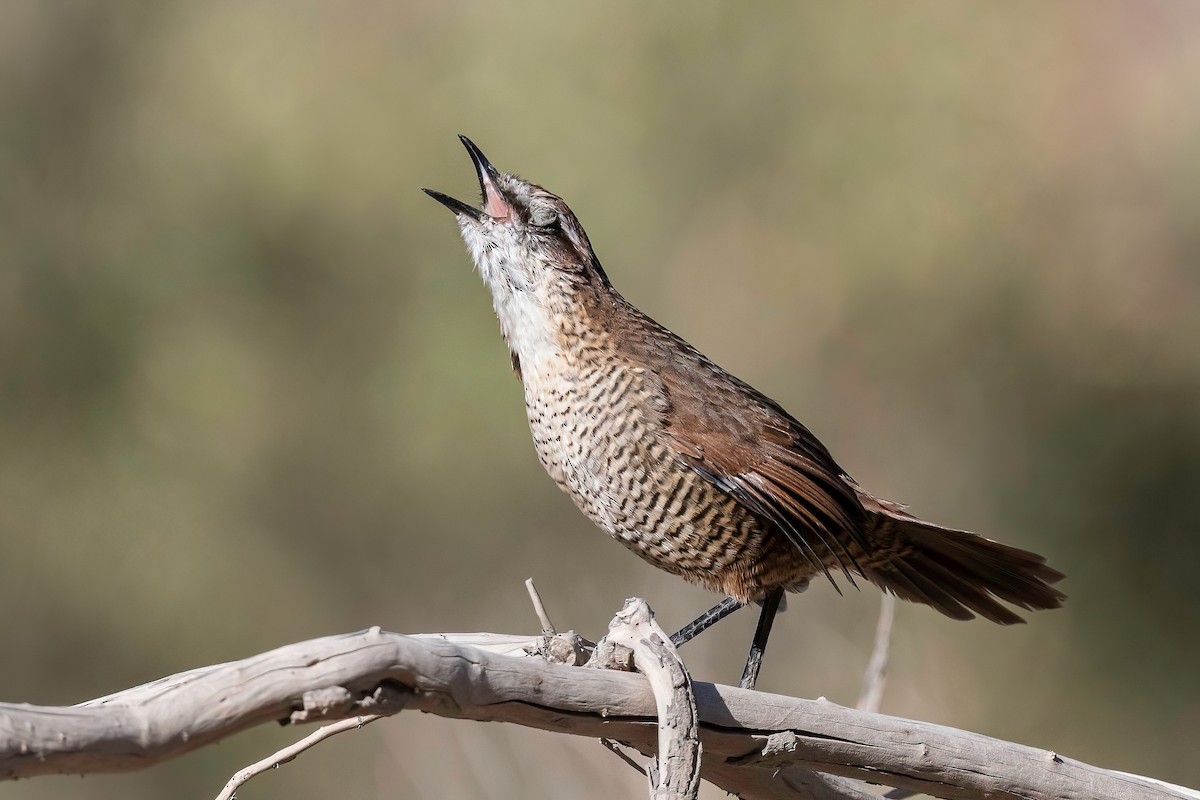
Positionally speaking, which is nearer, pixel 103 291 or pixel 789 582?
pixel 789 582

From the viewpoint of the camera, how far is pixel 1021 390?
8.52 meters

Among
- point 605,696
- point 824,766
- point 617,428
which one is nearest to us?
point 605,696

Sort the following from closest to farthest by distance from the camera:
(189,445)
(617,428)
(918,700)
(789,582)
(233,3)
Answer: (617,428), (789,582), (918,700), (189,445), (233,3)

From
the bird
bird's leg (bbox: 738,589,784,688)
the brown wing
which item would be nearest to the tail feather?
the bird

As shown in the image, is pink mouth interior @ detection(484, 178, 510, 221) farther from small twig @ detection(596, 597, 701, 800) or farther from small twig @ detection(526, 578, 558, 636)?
small twig @ detection(596, 597, 701, 800)

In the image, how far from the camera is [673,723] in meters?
2.21

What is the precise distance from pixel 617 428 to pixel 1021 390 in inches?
233

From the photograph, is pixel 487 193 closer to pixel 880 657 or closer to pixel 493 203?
pixel 493 203

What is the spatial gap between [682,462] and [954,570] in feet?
2.98

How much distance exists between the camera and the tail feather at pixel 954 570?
137 inches

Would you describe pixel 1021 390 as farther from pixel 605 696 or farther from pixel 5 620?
pixel 5 620

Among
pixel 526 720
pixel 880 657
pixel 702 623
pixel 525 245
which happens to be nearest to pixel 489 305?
pixel 525 245

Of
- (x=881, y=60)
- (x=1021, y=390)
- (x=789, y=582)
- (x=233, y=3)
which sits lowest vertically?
(x=789, y=582)

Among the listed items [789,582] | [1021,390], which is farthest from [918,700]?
[789,582]
